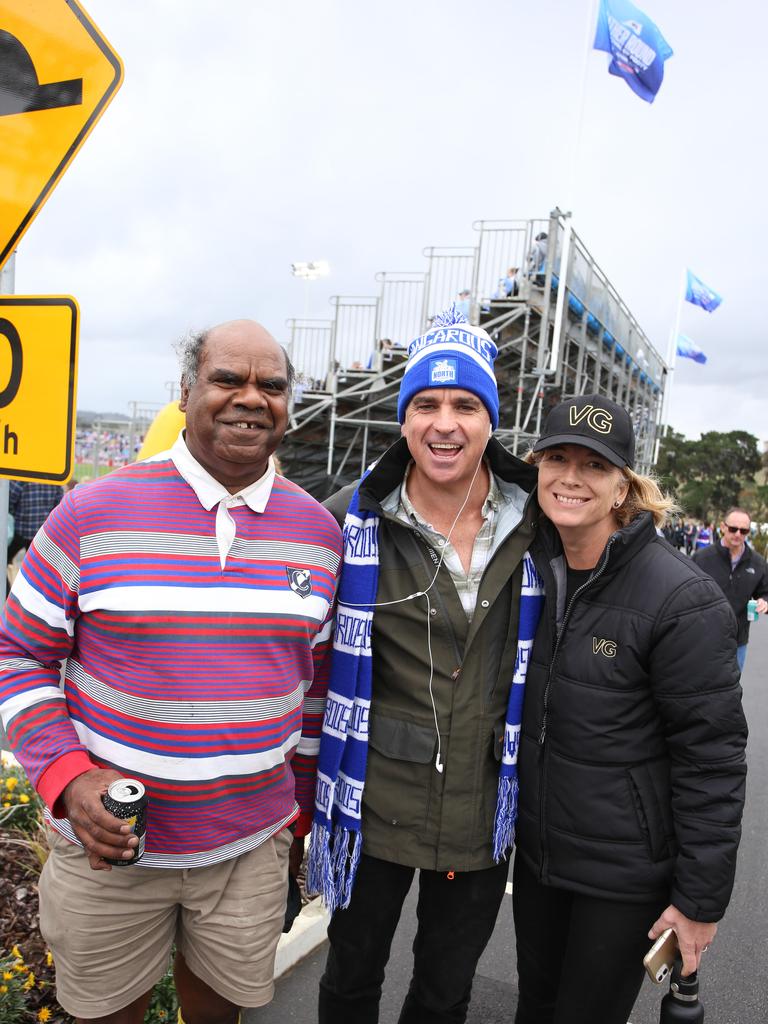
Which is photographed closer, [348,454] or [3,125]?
[3,125]

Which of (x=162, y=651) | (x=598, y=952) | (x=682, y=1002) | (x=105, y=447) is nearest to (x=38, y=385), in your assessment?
→ (x=162, y=651)

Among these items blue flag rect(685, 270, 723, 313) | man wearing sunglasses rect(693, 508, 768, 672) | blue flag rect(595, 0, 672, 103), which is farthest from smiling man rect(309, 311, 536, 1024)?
blue flag rect(685, 270, 723, 313)

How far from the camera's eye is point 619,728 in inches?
77.0

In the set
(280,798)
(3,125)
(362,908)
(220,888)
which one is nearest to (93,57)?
(3,125)

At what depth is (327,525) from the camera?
6.82ft

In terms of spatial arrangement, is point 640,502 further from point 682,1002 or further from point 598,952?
point 682,1002

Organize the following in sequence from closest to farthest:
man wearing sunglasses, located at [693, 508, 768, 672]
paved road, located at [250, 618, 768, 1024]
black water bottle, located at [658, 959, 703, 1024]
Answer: black water bottle, located at [658, 959, 703, 1024] → paved road, located at [250, 618, 768, 1024] → man wearing sunglasses, located at [693, 508, 768, 672]

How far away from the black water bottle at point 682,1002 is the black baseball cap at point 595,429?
1.38 meters

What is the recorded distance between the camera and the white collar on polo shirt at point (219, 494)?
1812 mm

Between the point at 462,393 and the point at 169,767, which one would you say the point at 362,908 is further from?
the point at 462,393

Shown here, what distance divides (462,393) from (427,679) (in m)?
0.86

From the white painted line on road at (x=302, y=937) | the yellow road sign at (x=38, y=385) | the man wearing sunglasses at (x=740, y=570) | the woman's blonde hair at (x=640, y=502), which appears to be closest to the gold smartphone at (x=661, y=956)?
the woman's blonde hair at (x=640, y=502)

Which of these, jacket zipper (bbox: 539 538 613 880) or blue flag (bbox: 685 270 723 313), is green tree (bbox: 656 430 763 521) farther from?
jacket zipper (bbox: 539 538 613 880)

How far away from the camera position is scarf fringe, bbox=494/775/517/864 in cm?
212
